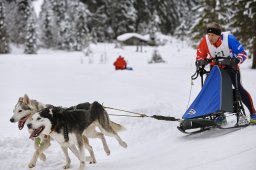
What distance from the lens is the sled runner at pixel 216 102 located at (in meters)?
5.34

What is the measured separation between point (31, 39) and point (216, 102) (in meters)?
41.7

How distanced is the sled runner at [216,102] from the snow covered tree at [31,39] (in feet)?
135

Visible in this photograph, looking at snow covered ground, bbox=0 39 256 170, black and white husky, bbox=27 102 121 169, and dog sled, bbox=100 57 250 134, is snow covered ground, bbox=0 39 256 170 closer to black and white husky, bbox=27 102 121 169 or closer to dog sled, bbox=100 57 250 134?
dog sled, bbox=100 57 250 134

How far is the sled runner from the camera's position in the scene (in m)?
5.34

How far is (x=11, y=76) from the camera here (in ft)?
58.1

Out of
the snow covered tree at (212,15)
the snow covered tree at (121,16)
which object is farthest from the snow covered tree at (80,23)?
the snow covered tree at (212,15)

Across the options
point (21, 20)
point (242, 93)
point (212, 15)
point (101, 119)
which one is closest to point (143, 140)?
point (101, 119)

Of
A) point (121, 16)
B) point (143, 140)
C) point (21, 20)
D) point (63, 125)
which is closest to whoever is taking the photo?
point (63, 125)

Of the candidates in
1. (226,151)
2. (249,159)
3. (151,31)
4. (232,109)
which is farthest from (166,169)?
(151,31)

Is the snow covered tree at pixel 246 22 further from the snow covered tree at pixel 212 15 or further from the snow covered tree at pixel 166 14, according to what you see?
the snow covered tree at pixel 166 14

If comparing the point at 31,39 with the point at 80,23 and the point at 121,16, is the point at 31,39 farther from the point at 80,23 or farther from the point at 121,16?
the point at 121,16

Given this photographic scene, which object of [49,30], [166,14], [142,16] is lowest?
[49,30]

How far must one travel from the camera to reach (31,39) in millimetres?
44125

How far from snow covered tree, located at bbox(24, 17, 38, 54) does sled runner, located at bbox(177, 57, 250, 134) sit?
41.1 metres
